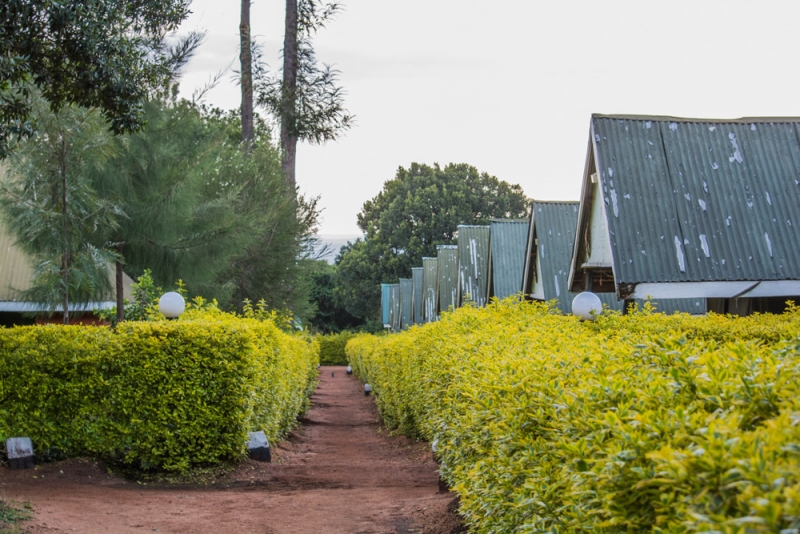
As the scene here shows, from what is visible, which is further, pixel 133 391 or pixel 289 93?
pixel 289 93

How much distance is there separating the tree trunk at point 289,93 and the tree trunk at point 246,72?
1025mm

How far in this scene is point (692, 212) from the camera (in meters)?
14.4

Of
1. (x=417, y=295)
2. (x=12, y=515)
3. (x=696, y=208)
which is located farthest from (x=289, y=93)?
(x=417, y=295)

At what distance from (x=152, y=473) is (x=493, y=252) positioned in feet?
56.9

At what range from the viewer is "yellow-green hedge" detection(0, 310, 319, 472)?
354 inches

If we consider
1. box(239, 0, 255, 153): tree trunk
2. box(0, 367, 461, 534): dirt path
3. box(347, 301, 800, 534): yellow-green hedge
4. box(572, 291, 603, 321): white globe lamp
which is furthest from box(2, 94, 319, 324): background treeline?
box(347, 301, 800, 534): yellow-green hedge

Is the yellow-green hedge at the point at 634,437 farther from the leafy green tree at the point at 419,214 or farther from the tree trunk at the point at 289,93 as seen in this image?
the leafy green tree at the point at 419,214

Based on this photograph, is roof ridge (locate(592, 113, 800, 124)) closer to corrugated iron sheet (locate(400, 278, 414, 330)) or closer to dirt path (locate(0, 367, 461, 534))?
dirt path (locate(0, 367, 461, 534))

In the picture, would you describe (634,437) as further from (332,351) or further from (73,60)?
(332,351)

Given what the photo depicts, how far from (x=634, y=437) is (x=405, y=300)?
1800 inches

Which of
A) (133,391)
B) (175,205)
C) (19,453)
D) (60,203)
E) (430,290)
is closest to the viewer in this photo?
(19,453)

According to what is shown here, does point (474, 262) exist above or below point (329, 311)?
above

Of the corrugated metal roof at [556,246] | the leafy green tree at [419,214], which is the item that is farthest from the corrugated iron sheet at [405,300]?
the corrugated metal roof at [556,246]

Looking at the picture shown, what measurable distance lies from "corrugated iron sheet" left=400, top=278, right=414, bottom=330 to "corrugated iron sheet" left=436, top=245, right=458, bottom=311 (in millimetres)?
11958
